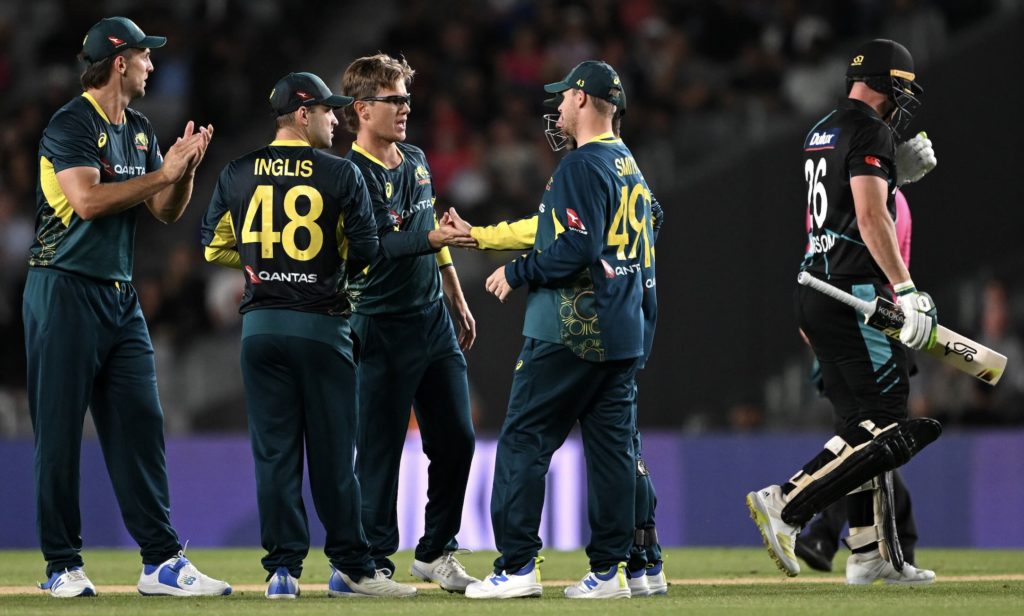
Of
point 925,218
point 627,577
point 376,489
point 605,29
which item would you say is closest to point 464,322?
point 376,489

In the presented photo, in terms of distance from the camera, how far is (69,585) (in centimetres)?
701

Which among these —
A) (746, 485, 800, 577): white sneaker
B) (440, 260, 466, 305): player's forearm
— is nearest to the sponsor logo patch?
(440, 260, 466, 305): player's forearm

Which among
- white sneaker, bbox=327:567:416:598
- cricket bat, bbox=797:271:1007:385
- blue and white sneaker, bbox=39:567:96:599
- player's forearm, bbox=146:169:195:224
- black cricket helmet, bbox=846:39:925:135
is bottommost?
white sneaker, bbox=327:567:416:598

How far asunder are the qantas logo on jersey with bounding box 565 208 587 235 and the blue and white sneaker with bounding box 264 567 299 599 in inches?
78.5

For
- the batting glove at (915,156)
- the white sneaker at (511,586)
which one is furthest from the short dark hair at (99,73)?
the batting glove at (915,156)

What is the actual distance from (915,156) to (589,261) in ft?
8.25

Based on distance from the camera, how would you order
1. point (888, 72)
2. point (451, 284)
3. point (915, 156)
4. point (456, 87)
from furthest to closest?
point (456, 87) → point (915, 156) → point (451, 284) → point (888, 72)

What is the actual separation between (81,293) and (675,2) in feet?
36.3

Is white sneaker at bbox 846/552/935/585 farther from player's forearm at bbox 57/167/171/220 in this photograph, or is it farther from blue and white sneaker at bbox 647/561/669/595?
player's forearm at bbox 57/167/171/220

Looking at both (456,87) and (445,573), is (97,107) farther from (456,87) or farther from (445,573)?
(456,87)

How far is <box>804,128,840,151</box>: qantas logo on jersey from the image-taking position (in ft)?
25.2

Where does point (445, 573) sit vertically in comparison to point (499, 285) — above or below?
below

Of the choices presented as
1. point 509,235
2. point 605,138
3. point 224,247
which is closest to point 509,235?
point 509,235

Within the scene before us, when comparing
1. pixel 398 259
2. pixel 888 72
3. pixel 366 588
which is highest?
pixel 888 72
